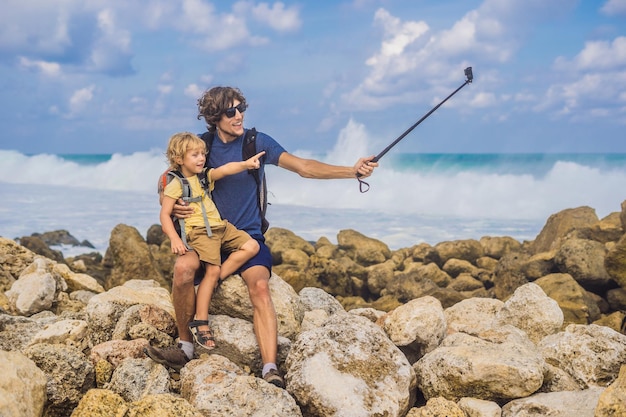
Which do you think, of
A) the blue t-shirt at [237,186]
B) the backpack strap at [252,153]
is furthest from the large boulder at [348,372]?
the backpack strap at [252,153]

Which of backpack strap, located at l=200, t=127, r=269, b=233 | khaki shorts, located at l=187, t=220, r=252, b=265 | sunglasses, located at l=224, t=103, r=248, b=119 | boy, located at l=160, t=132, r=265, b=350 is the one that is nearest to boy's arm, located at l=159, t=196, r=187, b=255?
boy, located at l=160, t=132, r=265, b=350

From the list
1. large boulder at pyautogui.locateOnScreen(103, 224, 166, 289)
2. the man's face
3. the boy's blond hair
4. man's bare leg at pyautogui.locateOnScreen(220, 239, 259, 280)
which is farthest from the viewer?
large boulder at pyautogui.locateOnScreen(103, 224, 166, 289)

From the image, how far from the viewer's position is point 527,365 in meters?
5.49

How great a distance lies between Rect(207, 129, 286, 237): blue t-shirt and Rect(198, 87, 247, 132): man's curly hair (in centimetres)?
27

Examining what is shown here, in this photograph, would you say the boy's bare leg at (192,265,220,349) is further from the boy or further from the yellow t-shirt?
the yellow t-shirt

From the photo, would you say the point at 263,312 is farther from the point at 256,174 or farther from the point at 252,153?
the point at 252,153

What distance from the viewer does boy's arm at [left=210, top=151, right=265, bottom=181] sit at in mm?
5648

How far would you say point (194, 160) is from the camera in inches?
227

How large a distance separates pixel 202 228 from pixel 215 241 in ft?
0.48

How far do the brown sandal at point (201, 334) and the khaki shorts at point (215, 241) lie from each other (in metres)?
0.48

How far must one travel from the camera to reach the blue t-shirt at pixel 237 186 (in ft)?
20.1

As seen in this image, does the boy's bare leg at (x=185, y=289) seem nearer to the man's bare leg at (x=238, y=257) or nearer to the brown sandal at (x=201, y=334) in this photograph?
the brown sandal at (x=201, y=334)

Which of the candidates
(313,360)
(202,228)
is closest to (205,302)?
(202,228)

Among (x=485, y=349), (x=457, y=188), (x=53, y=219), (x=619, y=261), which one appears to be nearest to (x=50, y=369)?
(x=485, y=349)
